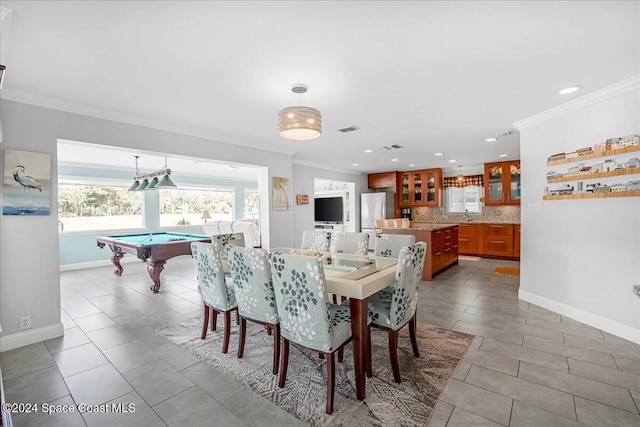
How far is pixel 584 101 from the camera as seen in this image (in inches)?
117

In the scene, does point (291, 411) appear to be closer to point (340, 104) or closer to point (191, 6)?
point (191, 6)

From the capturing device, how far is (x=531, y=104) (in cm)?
313

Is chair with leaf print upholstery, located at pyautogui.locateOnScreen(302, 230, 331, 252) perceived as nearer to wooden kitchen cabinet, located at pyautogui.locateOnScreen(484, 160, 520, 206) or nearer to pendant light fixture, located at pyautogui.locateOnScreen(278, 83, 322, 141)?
→ pendant light fixture, located at pyautogui.locateOnScreen(278, 83, 322, 141)

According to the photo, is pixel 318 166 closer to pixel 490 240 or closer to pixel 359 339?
pixel 490 240

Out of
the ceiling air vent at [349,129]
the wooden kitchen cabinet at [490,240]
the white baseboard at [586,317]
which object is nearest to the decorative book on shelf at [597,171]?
the white baseboard at [586,317]

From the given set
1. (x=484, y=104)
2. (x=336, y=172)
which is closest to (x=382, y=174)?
(x=336, y=172)

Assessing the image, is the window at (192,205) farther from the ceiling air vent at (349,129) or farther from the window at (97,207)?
the ceiling air vent at (349,129)

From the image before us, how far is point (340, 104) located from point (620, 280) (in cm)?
324

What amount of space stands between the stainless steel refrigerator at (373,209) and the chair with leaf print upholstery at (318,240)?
14.8ft

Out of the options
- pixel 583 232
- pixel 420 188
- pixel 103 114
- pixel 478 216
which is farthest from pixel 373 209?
pixel 103 114

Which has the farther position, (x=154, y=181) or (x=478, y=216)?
(x=478, y=216)

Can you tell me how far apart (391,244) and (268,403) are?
1.93 metres

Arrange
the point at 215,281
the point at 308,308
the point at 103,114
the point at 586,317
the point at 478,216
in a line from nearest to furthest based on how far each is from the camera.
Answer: the point at 308,308
the point at 215,281
the point at 586,317
the point at 103,114
the point at 478,216

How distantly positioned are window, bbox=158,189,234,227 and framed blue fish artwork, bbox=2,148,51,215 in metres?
5.04
